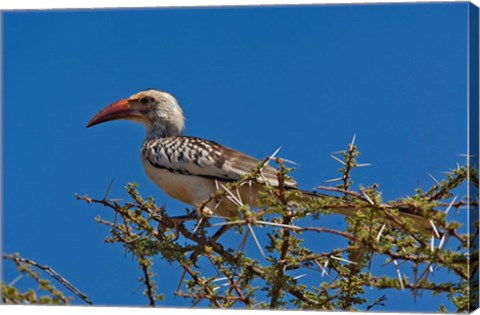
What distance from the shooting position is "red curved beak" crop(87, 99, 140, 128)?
20.4ft

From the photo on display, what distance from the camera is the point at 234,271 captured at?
5.26 m

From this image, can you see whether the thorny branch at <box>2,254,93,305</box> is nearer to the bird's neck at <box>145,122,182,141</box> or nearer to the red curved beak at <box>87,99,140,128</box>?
the red curved beak at <box>87,99,140,128</box>

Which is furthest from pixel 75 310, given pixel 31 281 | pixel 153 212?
pixel 153 212

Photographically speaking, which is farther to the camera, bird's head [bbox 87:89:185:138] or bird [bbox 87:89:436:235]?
bird's head [bbox 87:89:185:138]

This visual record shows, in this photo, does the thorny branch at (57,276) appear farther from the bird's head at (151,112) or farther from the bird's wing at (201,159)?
the bird's head at (151,112)

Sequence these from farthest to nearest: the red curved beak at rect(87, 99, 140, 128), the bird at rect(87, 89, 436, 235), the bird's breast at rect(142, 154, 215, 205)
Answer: the red curved beak at rect(87, 99, 140, 128), the bird's breast at rect(142, 154, 215, 205), the bird at rect(87, 89, 436, 235)

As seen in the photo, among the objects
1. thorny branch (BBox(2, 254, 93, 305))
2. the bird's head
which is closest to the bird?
the bird's head

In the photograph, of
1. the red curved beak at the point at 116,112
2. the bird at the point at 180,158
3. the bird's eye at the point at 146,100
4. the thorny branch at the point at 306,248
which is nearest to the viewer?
the thorny branch at the point at 306,248

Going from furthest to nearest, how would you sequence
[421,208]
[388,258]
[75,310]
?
1. [75,310]
2. [388,258]
3. [421,208]

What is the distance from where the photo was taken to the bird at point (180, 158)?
5633mm

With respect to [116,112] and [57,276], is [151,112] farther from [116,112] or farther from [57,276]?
[57,276]

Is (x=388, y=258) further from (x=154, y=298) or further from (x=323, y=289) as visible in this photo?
(x=154, y=298)

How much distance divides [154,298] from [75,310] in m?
0.46

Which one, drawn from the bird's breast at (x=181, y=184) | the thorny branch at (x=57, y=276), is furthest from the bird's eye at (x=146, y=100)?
the thorny branch at (x=57, y=276)
